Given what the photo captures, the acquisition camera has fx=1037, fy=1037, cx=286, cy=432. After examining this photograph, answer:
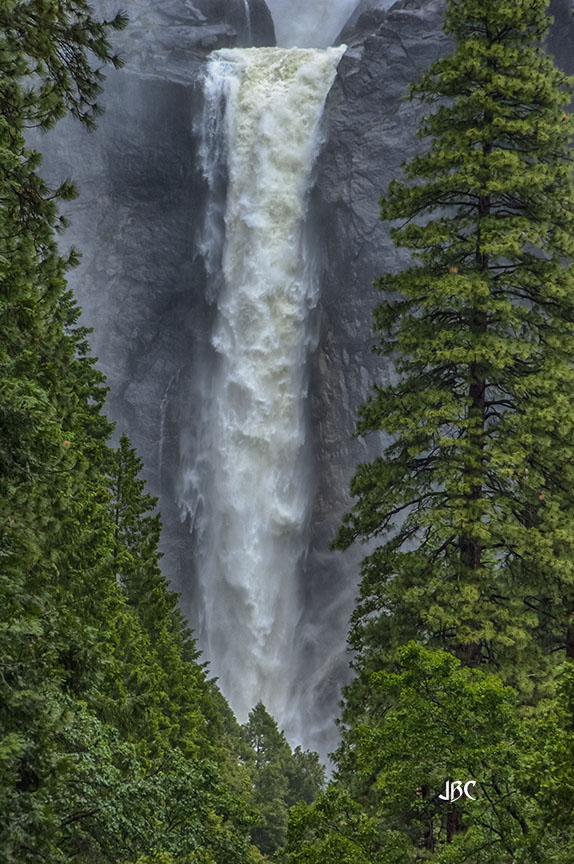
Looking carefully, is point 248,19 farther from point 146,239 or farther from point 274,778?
point 274,778

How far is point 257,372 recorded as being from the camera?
57125mm

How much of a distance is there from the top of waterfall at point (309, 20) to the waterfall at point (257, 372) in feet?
50.1

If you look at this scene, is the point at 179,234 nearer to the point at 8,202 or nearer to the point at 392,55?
the point at 392,55

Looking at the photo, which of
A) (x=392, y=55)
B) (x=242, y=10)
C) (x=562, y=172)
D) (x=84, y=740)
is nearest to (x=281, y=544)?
(x=392, y=55)

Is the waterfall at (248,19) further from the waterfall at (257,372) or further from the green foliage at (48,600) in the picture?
the green foliage at (48,600)

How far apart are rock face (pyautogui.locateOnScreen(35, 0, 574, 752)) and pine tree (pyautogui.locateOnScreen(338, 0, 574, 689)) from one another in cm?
4016

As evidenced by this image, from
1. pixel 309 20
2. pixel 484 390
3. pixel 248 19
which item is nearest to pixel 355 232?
pixel 248 19

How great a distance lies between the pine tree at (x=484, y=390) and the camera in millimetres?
13227

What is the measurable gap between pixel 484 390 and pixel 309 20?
6771 cm
